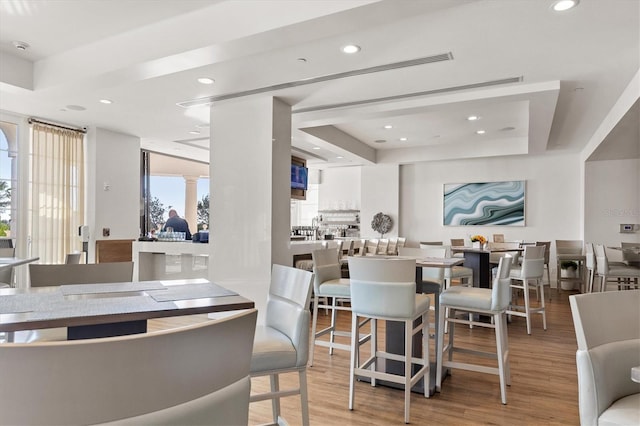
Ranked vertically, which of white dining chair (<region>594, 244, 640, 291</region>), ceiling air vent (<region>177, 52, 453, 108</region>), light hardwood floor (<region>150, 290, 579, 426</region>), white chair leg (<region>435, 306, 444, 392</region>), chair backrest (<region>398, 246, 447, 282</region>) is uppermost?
ceiling air vent (<region>177, 52, 453, 108</region>)

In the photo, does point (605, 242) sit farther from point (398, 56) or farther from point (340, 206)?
point (398, 56)

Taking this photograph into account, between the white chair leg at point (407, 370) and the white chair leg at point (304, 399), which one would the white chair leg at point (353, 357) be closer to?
the white chair leg at point (407, 370)

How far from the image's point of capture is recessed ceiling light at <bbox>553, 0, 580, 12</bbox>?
2704 mm

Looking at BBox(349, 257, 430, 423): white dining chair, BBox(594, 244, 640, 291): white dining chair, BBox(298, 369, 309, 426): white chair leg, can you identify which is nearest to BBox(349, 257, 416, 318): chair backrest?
BBox(349, 257, 430, 423): white dining chair

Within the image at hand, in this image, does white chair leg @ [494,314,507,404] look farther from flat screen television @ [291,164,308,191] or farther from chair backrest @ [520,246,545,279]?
flat screen television @ [291,164,308,191]

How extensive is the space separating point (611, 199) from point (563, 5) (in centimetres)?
659

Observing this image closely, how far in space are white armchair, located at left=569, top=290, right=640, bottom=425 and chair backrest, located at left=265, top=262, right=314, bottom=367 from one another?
1093 millimetres

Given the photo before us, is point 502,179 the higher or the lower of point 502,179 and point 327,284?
the higher

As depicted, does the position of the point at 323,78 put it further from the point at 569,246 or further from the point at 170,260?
the point at 569,246

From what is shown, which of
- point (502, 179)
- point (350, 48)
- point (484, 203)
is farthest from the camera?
point (484, 203)

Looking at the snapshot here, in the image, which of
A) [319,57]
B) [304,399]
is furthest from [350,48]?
[304,399]

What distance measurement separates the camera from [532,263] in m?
4.79

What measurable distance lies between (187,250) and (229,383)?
4.65 meters

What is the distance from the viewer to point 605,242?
25.7ft
